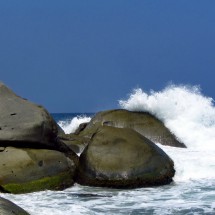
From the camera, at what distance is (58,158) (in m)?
9.95

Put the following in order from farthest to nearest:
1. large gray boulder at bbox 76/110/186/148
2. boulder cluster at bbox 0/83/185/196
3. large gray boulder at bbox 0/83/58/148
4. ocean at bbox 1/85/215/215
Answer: large gray boulder at bbox 76/110/186/148 < large gray boulder at bbox 0/83/58/148 < boulder cluster at bbox 0/83/185/196 < ocean at bbox 1/85/215/215

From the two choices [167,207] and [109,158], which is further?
[109,158]

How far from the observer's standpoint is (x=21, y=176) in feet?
30.3

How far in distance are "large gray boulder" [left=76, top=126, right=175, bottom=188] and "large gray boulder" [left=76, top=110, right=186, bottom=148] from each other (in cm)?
329

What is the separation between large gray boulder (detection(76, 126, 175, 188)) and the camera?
984cm

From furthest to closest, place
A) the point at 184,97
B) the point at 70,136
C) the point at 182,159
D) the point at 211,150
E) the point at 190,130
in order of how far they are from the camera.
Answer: the point at 184,97 → the point at 190,130 → the point at 211,150 → the point at 70,136 → the point at 182,159

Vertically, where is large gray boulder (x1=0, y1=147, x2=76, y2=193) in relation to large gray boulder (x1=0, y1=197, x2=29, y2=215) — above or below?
above

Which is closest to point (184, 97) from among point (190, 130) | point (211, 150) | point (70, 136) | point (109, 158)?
point (190, 130)

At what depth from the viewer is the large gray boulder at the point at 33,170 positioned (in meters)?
9.19

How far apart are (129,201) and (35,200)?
1608 mm

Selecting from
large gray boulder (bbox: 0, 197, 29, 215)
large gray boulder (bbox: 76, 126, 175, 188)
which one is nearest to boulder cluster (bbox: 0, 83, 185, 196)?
large gray boulder (bbox: 76, 126, 175, 188)

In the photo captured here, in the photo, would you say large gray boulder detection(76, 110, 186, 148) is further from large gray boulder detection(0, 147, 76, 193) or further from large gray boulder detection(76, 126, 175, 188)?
large gray boulder detection(0, 147, 76, 193)

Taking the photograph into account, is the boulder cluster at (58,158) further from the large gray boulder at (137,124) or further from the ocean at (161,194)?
the large gray boulder at (137,124)

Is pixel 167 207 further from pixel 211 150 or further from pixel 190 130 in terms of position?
pixel 190 130
